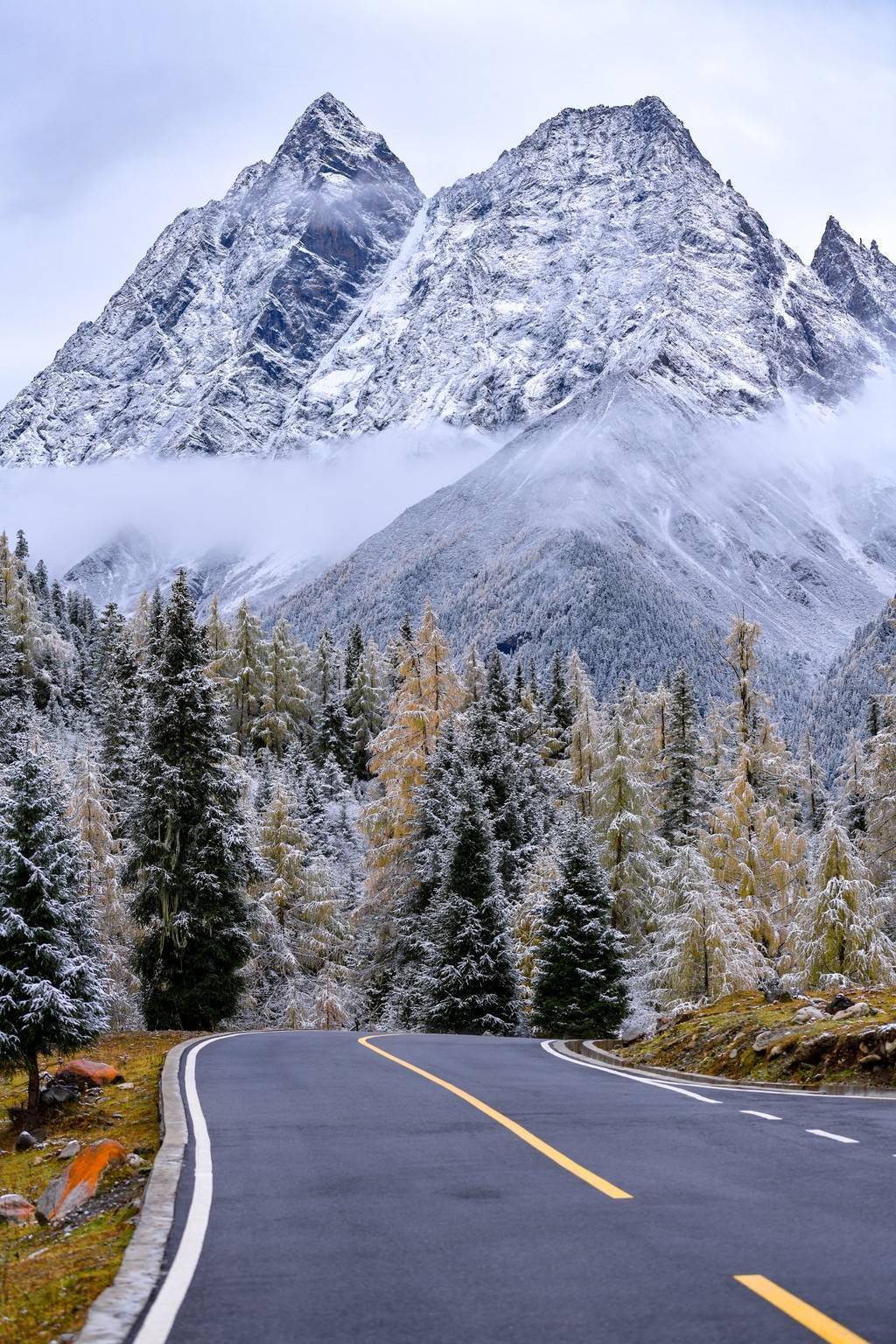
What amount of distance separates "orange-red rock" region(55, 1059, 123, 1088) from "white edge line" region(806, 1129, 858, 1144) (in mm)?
12021

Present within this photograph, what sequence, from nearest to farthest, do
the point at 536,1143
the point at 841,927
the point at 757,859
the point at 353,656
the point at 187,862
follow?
the point at 536,1143 → the point at 841,927 → the point at 187,862 → the point at 757,859 → the point at 353,656

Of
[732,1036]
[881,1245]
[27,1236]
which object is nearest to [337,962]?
[732,1036]

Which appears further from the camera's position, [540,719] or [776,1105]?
[540,719]

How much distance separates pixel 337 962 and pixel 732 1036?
27.6 m

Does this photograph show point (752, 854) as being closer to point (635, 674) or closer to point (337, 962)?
point (337, 962)

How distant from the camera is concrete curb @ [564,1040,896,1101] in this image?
13891mm

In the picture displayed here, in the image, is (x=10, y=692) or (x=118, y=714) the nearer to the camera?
(x=118, y=714)

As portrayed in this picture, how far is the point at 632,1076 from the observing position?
54.3ft

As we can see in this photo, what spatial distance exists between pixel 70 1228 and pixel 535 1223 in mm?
4004

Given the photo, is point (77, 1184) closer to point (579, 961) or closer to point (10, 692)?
point (579, 961)

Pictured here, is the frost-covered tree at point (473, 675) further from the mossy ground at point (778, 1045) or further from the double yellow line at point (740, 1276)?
the double yellow line at point (740, 1276)

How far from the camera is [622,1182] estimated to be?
812 cm

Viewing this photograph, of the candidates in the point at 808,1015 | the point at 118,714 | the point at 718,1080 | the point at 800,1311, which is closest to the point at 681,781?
the point at 808,1015

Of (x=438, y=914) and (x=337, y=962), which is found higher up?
(x=438, y=914)
